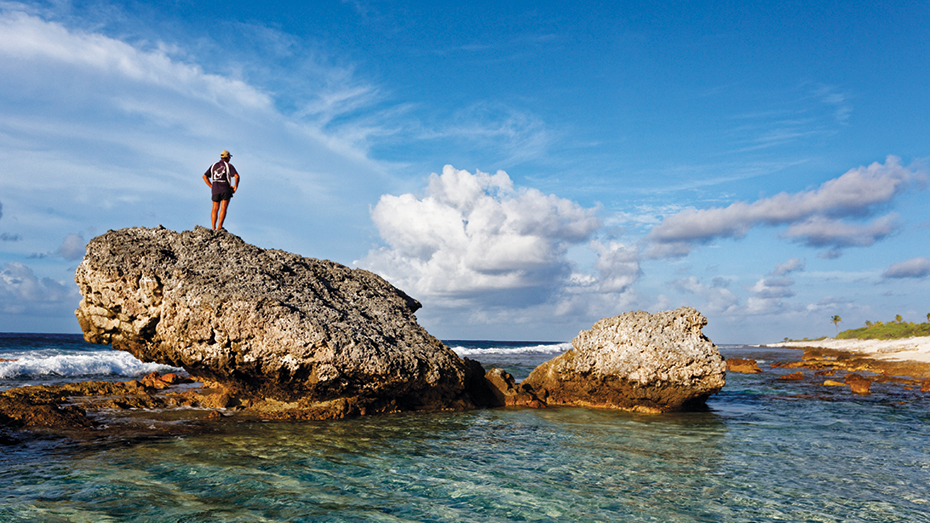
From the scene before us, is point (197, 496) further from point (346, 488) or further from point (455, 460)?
point (455, 460)

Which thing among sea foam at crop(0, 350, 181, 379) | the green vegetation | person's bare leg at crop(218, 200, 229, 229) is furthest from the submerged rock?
the green vegetation

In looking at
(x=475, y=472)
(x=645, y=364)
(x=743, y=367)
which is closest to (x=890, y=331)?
(x=743, y=367)

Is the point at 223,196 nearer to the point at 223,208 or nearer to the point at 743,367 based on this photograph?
the point at 223,208

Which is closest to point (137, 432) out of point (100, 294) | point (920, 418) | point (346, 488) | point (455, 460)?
point (100, 294)

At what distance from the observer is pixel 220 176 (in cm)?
1191

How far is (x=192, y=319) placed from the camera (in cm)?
1008

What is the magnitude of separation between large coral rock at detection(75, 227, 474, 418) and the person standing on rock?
0.92 m

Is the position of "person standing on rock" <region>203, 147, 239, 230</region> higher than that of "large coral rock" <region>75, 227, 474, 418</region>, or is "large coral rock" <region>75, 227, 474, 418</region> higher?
"person standing on rock" <region>203, 147, 239, 230</region>

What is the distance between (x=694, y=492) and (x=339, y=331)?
7024mm

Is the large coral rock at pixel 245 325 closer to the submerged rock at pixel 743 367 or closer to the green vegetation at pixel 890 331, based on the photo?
the submerged rock at pixel 743 367

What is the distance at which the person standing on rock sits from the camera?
39.2 ft

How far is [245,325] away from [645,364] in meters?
9.21

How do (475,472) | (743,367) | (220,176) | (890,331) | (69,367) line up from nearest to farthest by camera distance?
(475,472), (220,176), (69,367), (743,367), (890,331)

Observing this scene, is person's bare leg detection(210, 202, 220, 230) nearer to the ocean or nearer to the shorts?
the shorts
